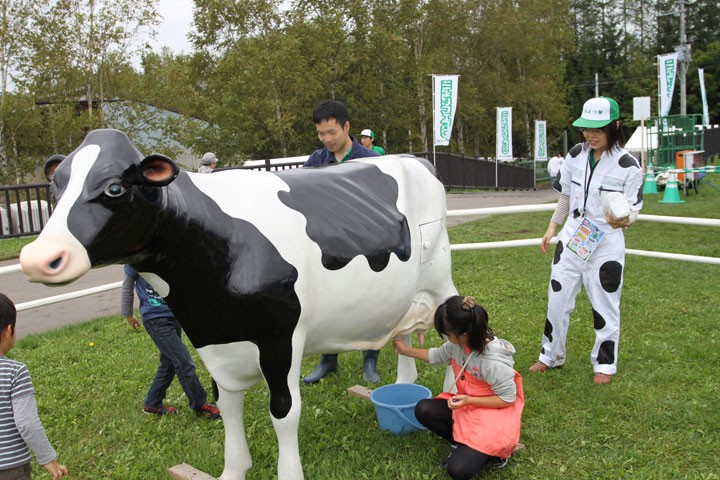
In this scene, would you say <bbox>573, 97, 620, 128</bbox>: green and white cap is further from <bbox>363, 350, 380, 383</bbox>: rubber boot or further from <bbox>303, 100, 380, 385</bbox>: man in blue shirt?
<bbox>363, 350, 380, 383</bbox>: rubber boot

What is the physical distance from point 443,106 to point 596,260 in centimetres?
1299

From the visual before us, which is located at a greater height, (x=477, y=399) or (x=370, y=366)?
(x=477, y=399)

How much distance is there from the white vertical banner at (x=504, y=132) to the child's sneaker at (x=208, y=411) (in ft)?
60.6

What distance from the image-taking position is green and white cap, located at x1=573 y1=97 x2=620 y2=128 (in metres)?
3.70

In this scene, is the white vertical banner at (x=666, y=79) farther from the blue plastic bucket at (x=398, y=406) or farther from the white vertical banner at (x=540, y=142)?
the blue plastic bucket at (x=398, y=406)

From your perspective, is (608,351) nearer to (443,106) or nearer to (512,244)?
(512,244)

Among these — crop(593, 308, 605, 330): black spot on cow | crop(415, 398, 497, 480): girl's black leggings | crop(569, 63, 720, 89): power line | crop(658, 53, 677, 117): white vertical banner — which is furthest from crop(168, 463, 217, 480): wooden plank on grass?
crop(569, 63, 720, 89): power line

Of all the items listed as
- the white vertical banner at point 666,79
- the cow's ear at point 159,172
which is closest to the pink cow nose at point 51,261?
the cow's ear at point 159,172

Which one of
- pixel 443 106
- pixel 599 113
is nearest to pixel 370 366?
pixel 599 113

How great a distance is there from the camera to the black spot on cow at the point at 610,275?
3867mm

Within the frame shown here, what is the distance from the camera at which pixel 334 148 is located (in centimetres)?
397

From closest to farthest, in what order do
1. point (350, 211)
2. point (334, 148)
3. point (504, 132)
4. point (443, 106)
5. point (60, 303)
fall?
1. point (350, 211)
2. point (334, 148)
3. point (60, 303)
4. point (443, 106)
5. point (504, 132)

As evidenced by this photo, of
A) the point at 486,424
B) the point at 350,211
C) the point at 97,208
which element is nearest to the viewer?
the point at 97,208

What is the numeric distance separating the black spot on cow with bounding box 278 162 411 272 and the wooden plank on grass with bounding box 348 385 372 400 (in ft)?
4.37
